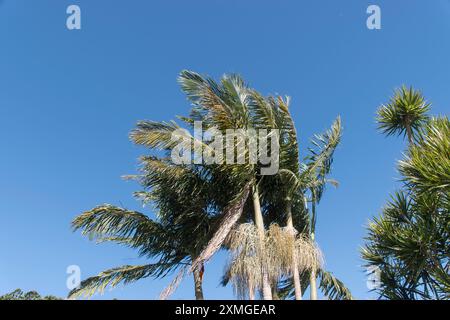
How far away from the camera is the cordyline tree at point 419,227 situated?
10844 mm

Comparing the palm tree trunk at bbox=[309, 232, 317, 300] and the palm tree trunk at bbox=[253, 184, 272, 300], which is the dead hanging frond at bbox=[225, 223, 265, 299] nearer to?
the palm tree trunk at bbox=[253, 184, 272, 300]

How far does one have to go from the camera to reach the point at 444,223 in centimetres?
1105

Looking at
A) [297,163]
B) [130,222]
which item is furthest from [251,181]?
[130,222]

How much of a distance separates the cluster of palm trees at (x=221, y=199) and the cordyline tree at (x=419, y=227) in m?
1.58

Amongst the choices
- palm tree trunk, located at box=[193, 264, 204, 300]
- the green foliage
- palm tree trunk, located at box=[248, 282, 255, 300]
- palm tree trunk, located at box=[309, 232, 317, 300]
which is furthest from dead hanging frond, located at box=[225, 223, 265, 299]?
the green foliage

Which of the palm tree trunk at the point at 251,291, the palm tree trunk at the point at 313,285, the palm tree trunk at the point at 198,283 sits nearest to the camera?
the palm tree trunk at the point at 251,291

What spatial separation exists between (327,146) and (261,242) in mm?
3613

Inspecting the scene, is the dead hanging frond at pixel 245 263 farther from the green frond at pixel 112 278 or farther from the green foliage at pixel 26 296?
the green foliage at pixel 26 296

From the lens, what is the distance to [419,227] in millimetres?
11359

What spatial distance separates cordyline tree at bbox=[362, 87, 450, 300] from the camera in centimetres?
1084

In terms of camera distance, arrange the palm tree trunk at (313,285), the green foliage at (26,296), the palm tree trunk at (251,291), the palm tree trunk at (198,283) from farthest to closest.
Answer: the green foliage at (26,296) → the palm tree trunk at (198,283) → the palm tree trunk at (313,285) → the palm tree trunk at (251,291)

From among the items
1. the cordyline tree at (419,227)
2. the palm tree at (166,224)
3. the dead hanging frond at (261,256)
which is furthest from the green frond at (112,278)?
the cordyline tree at (419,227)

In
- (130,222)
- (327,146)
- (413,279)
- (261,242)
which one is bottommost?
(413,279)
